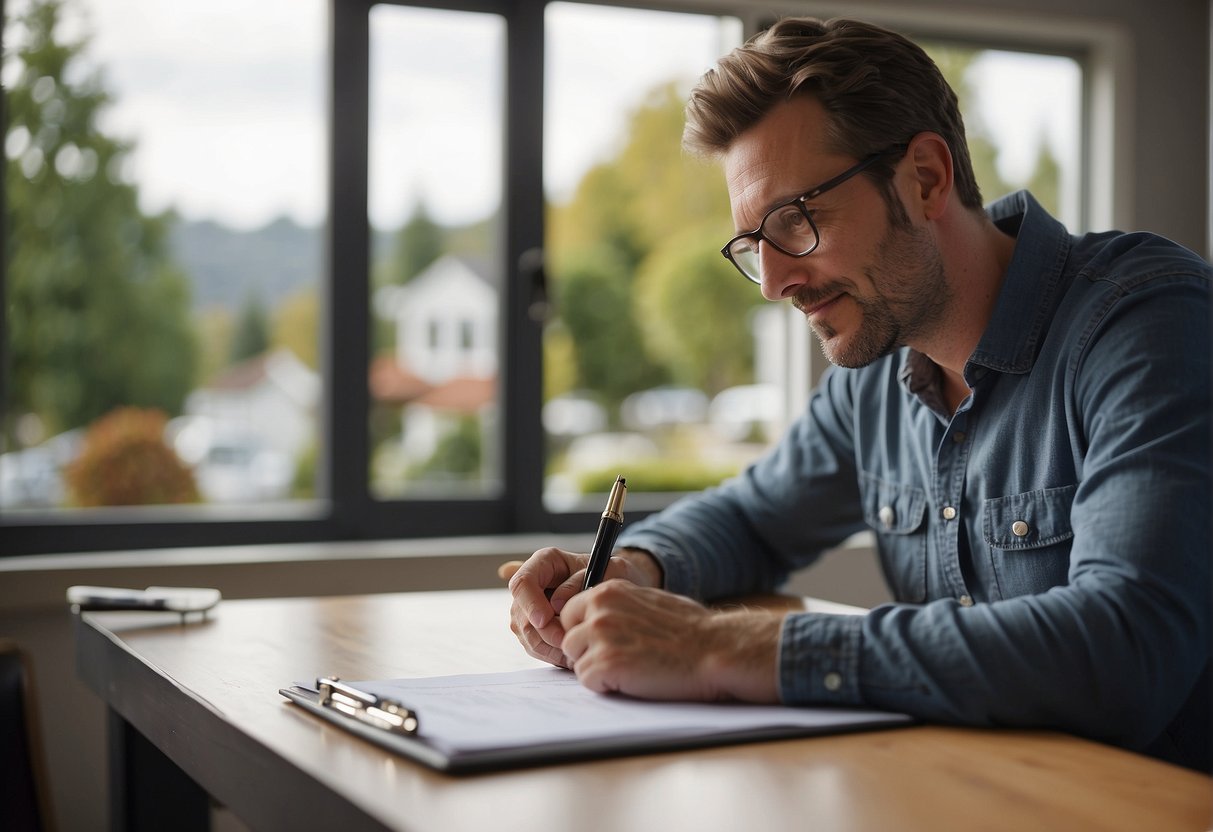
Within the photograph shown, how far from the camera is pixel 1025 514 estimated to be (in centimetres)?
137

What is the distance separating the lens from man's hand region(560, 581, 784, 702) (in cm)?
100

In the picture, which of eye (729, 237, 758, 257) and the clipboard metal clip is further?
eye (729, 237, 758, 257)

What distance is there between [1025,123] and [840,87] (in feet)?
8.44

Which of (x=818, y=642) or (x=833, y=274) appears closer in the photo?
(x=818, y=642)

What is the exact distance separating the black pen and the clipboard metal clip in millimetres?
323

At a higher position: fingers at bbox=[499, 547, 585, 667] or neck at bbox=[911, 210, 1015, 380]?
neck at bbox=[911, 210, 1015, 380]

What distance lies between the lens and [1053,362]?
134cm

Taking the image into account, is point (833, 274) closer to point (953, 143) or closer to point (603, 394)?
point (953, 143)

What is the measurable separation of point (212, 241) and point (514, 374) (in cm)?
76

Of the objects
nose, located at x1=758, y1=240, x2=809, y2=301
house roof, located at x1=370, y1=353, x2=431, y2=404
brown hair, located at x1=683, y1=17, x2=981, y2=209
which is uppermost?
brown hair, located at x1=683, y1=17, x2=981, y2=209

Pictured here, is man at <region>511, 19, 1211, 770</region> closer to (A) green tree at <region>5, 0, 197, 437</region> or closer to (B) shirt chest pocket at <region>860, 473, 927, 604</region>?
(B) shirt chest pocket at <region>860, 473, 927, 604</region>

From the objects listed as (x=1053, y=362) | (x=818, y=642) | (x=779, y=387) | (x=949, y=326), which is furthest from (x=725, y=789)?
(x=779, y=387)

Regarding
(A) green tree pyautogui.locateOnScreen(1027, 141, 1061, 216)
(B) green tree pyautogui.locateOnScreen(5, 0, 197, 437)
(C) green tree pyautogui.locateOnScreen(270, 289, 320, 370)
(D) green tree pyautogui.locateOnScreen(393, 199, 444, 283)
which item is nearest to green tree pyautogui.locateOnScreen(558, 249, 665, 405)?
(D) green tree pyautogui.locateOnScreen(393, 199, 444, 283)

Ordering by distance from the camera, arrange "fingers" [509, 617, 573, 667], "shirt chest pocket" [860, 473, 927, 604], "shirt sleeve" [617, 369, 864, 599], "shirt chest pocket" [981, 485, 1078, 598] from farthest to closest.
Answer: "shirt sleeve" [617, 369, 864, 599] → "shirt chest pocket" [860, 473, 927, 604] → "shirt chest pocket" [981, 485, 1078, 598] → "fingers" [509, 617, 573, 667]
